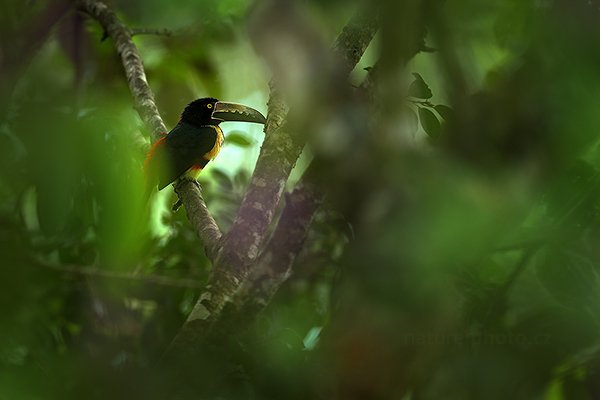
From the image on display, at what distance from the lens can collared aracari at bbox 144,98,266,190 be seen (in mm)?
4199

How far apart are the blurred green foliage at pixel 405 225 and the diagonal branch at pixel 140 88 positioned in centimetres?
37

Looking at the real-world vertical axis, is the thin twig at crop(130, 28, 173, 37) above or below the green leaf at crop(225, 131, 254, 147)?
above

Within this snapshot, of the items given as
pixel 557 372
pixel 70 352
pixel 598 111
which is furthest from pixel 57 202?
pixel 70 352

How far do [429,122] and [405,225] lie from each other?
1381mm

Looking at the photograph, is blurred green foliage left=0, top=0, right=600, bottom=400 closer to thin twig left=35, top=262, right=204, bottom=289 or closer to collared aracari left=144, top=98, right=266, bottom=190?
thin twig left=35, top=262, right=204, bottom=289

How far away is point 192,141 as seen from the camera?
5.08 meters

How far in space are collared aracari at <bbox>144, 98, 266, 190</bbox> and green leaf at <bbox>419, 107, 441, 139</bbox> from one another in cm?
185

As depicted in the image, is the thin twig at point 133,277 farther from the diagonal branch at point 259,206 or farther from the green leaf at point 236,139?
the diagonal branch at point 259,206

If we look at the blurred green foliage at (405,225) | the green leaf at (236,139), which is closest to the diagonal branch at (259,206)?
the blurred green foliage at (405,225)

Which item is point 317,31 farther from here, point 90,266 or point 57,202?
point 90,266

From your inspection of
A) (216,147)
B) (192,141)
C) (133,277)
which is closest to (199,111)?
(216,147)

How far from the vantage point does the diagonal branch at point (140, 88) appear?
3.49 metres

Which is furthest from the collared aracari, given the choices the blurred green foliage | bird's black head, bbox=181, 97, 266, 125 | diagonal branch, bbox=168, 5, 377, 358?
diagonal branch, bbox=168, 5, 377, 358

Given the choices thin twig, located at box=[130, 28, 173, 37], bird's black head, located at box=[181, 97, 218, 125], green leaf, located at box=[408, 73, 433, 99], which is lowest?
bird's black head, located at box=[181, 97, 218, 125]
